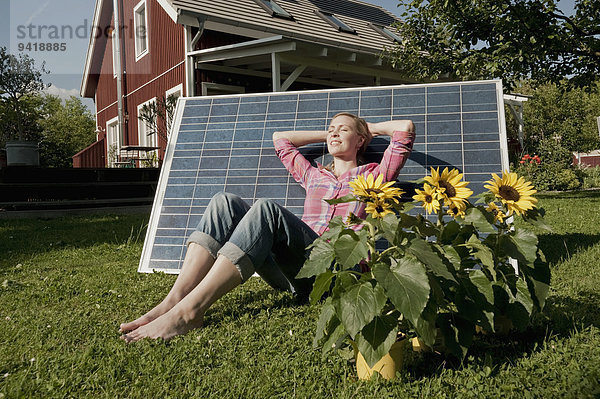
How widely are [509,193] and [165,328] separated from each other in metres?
1.90

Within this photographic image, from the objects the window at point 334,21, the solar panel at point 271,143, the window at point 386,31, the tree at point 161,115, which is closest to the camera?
the solar panel at point 271,143

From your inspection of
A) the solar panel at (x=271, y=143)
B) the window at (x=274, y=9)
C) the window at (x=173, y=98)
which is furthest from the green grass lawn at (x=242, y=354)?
the window at (x=274, y=9)

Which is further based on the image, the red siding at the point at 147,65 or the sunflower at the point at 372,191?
the red siding at the point at 147,65

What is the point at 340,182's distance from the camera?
11.7 feet

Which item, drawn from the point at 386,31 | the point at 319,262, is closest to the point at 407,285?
the point at 319,262

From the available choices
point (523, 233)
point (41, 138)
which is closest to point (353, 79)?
point (523, 233)

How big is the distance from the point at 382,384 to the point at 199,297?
1145 mm

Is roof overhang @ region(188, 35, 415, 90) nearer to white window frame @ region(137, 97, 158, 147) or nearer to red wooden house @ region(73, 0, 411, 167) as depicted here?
red wooden house @ region(73, 0, 411, 167)

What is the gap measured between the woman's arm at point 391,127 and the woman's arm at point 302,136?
0.44 m

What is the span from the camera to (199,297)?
9.34 ft

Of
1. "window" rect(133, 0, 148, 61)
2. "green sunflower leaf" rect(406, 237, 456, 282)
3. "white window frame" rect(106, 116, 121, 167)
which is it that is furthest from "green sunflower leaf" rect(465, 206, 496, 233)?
"white window frame" rect(106, 116, 121, 167)

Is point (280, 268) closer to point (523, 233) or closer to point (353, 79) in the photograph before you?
point (523, 233)

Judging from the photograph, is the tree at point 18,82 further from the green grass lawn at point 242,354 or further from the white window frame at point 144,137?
the green grass lawn at point 242,354

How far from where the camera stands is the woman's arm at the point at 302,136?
160 inches
